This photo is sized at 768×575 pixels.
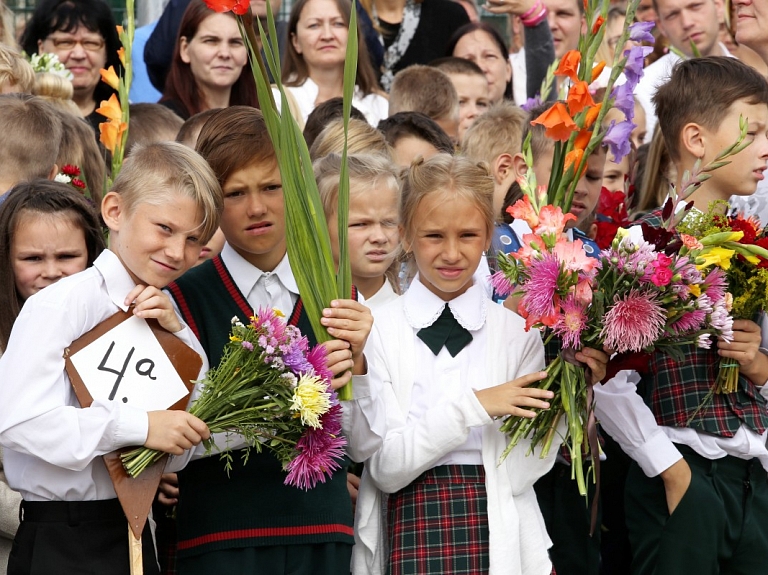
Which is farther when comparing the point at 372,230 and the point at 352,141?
the point at 352,141

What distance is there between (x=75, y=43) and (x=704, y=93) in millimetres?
3241

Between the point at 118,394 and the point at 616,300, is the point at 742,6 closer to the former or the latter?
the point at 616,300

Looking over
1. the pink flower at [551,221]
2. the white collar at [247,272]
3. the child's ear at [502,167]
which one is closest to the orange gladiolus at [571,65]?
the pink flower at [551,221]

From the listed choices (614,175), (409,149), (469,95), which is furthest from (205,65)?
(614,175)

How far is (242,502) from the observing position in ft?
11.1

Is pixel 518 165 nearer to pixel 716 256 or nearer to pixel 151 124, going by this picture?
pixel 716 256

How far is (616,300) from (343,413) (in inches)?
33.0

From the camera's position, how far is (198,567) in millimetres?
3373

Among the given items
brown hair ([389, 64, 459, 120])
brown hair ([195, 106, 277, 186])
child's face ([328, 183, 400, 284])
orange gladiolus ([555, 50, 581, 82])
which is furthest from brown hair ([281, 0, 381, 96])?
orange gladiolus ([555, 50, 581, 82])

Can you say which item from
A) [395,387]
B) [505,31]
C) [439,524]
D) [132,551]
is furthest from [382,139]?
[505,31]

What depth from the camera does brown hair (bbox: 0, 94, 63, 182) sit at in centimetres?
427

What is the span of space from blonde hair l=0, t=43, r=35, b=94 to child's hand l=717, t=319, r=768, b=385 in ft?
9.71

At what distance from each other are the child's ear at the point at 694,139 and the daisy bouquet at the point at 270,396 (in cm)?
188

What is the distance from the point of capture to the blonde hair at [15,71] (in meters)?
4.88
